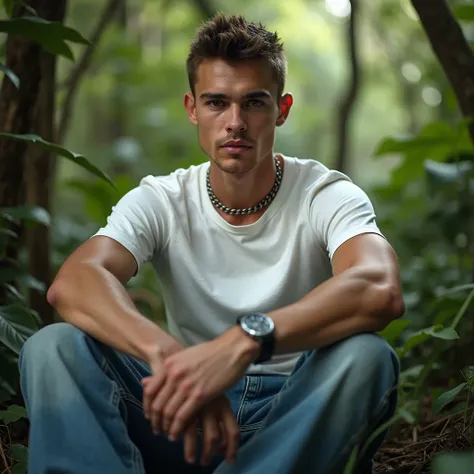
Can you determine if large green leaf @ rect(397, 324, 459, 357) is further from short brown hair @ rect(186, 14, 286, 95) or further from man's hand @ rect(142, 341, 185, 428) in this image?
short brown hair @ rect(186, 14, 286, 95)

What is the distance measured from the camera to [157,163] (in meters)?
8.75

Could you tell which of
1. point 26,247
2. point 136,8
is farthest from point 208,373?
point 136,8

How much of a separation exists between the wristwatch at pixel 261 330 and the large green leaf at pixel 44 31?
1.18 meters

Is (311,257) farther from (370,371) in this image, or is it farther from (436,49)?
(436,49)

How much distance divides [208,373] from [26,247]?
1850 mm

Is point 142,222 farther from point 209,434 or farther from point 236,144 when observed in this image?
point 209,434

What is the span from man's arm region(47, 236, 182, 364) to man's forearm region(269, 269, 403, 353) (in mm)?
281

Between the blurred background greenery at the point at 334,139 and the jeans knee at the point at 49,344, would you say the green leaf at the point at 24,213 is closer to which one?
the blurred background greenery at the point at 334,139

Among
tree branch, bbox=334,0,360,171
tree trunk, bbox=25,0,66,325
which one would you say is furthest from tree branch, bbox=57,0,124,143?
tree branch, bbox=334,0,360,171

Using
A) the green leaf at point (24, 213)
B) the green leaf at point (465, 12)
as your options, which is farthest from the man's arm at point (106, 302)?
the green leaf at point (465, 12)

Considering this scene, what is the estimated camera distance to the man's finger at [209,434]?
6.10ft

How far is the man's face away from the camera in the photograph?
7.76ft

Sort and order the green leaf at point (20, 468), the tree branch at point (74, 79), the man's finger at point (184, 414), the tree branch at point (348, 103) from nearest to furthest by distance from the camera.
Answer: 1. the man's finger at point (184, 414)
2. the green leaf at point (20, 468)
3. the tree branch at point (74, 79)
4. the tree branch at point (348, 103)

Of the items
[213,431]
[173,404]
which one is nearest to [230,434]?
[213,431]
